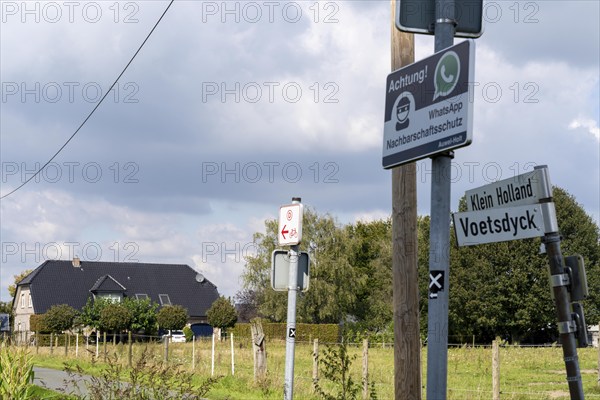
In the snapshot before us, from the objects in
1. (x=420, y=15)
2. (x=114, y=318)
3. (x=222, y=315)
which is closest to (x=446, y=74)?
(x=420, y=15)

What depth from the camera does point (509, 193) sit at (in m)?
6.68

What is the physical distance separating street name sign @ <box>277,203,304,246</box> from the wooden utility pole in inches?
114

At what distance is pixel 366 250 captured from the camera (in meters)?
86.6

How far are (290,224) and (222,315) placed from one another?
200 feet

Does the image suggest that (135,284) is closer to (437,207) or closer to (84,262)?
(84,262)

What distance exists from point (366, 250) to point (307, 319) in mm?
16662

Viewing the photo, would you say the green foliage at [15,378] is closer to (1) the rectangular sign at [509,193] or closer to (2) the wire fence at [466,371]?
(2) the wire fence at [466,371]

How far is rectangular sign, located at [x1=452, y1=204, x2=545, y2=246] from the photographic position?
20.8 feet

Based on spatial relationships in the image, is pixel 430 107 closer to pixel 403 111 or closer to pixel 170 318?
pixel 403 111

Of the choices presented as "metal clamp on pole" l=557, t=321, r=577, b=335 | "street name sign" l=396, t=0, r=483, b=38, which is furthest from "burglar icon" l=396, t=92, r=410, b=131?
"metal clamp on pole" l=557, t=321, r=577, b=335

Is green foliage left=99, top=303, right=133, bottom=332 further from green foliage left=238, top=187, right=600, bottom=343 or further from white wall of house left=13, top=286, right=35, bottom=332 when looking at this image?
white wall of house left=13, top=286, right=35, bottom=332

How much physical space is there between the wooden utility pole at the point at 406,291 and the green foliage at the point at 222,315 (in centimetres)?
6396

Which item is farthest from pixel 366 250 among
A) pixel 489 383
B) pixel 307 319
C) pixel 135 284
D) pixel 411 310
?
pixel 411 310

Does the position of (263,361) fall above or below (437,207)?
below
